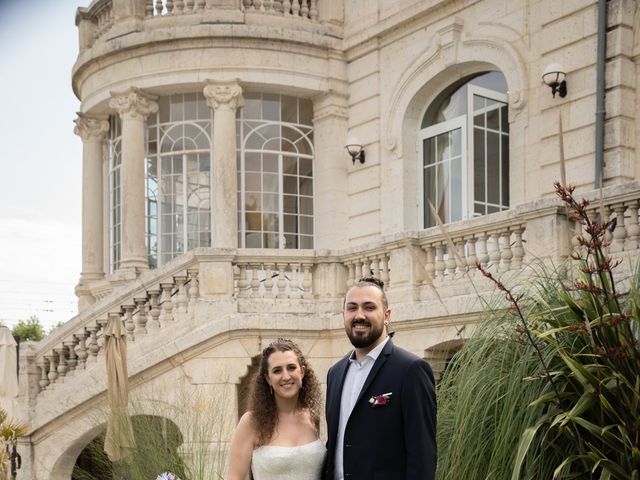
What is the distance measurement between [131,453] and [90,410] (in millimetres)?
3692

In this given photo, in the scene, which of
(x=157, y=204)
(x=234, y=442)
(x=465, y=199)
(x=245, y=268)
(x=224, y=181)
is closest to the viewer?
(x=234, y=442)

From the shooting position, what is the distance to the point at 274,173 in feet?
46.2

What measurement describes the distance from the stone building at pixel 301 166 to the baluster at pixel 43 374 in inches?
1.7

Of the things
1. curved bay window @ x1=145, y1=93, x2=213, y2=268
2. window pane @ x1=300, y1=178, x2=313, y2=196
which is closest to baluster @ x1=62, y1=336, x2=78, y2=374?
curved bay window @ x1=145, y1=93, x2=213, y2=268

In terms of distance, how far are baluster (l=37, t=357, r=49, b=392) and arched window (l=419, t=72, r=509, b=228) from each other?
5248 millimetres

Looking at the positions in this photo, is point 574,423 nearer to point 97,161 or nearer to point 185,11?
point 185,11

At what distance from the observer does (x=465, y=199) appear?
1236 cm

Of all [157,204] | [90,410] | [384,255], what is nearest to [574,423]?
[384,255]

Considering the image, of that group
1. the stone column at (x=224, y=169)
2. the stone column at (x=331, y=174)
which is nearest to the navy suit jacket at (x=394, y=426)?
the stone column at (x=224, y=169)

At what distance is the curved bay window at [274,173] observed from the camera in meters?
14.0

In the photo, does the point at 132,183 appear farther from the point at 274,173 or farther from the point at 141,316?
the point at 141,316

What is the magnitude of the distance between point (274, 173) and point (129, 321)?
4185mm

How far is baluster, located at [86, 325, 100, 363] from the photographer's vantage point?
11.0 m

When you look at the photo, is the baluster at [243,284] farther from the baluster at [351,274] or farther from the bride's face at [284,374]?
the bride's face at [284,374]
